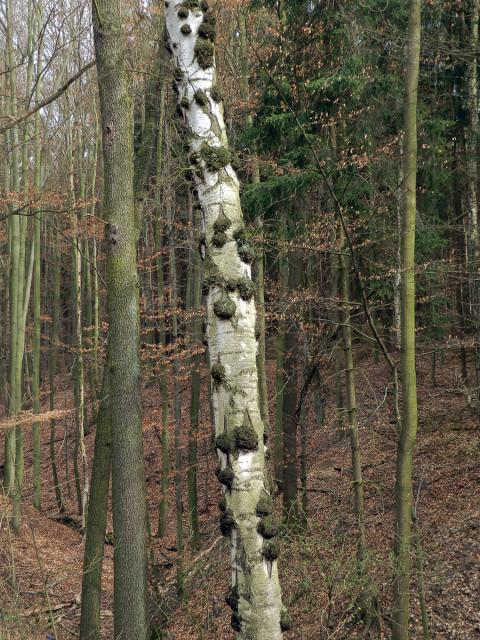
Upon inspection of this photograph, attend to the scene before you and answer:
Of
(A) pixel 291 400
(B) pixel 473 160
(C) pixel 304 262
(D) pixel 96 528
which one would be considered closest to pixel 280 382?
(A) pixel 291 400

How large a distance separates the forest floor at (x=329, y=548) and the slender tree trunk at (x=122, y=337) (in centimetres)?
68

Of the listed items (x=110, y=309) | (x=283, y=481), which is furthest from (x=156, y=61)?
(x=283, y=481)

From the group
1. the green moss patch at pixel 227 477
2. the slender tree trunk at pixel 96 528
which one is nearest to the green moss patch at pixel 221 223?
the green moss patch at pixel 227 477

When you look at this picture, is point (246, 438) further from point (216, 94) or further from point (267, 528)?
point (216, 94)

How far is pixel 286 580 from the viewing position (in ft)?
15.5

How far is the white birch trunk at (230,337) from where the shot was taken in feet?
8.94

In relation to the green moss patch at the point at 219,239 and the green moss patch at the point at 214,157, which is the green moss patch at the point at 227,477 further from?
the green moss patch at the point at 214,157

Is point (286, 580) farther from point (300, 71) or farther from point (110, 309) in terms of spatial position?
point (300, 71)

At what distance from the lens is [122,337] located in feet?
14.6

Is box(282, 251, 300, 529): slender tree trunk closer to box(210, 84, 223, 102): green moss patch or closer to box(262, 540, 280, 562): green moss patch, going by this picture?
box(210, 84, 223, 102): green moss patch

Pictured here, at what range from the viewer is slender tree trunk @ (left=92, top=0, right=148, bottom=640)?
14.4ft

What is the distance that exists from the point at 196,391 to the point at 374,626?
5638 millimetres

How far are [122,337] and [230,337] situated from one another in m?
1.75

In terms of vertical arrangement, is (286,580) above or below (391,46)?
below
